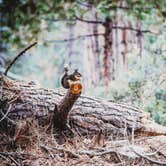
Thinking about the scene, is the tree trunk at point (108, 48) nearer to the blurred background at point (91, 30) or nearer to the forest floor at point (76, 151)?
the blurred background at point (91, 30)

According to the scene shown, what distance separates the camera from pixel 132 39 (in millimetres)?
6957

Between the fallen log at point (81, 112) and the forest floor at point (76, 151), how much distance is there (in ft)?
0.39

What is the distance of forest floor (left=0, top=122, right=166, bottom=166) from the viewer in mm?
2787

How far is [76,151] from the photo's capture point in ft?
9.58

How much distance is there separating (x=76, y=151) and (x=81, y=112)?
17.2 inches

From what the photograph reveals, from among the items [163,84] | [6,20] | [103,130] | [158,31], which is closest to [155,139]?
[103,130]

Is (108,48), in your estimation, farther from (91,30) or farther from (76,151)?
(76,151)

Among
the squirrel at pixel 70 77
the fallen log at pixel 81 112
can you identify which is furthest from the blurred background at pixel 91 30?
the squirrel at pixel 70 77

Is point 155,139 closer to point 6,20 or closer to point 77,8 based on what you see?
point 77,8

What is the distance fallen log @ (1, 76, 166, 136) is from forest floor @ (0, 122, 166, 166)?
120mm

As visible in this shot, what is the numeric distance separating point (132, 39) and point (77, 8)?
112 centimetres

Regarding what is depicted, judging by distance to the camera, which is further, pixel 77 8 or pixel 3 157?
pixel 77 8

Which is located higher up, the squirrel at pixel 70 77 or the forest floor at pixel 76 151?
the squirrel at pixel 70 77

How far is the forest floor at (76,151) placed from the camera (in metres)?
2.79
